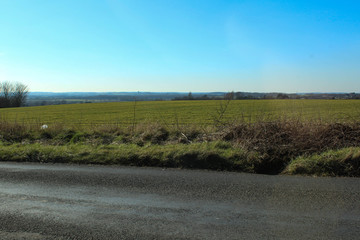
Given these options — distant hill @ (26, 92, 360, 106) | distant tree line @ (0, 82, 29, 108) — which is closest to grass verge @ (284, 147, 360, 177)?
distant hill @ (26, 92, 360, 106)

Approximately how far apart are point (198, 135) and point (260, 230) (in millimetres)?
6889

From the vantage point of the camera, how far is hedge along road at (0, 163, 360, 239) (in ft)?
11.5

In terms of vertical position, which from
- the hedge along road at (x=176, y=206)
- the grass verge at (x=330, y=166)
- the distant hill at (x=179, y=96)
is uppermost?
the distant hill at (x=179, y=96)

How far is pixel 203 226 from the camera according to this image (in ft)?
12.0

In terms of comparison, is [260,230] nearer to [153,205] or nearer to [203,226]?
[203,226]

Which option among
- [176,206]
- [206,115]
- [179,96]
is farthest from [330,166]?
[179,96]

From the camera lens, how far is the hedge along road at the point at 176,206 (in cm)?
350

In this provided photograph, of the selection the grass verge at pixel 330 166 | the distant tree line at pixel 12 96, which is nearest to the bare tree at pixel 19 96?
the distant tree line at pixel 12 96

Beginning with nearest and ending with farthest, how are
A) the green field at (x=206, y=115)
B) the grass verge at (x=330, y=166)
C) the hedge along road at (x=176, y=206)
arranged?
the hedge along road at (x=176, y=206)
the grass verge at (x=330, y=166)
the green field at (x=206, y=115)

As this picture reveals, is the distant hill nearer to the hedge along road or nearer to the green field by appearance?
the green field

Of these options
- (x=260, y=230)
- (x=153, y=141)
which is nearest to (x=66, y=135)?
(x=153, y=141)

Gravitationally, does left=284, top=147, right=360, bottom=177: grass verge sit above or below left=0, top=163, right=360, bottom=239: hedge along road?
above

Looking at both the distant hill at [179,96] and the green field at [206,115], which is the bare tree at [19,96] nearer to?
the distant hill at [179,96]

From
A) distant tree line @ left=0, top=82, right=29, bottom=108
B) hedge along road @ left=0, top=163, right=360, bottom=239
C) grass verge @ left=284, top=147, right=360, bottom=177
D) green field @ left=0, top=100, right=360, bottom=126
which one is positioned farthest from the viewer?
distant tree line @ left=0, top=82, right=29, bottom=108
